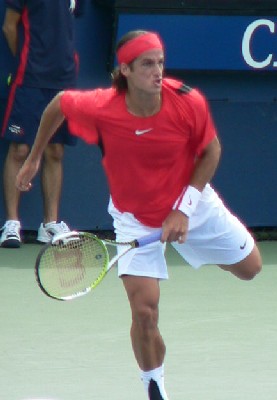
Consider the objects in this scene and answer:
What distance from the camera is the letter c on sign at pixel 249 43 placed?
8930 millimetres

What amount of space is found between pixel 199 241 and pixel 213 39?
11.6 ft

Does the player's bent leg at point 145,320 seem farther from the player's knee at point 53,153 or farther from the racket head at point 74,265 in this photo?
the player's knee at point 53,153

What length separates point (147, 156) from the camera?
5.30 metres

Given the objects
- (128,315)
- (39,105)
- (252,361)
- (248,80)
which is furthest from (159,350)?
(248,80)

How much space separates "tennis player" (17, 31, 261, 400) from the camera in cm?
523

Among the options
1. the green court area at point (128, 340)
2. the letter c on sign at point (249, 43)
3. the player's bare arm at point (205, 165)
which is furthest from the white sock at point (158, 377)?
the letter c on sign at point (249, 43)

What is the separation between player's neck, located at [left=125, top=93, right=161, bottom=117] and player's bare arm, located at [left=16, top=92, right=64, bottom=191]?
0.30 metres

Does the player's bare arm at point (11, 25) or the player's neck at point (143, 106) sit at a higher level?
the player's neck at point (143, 106)

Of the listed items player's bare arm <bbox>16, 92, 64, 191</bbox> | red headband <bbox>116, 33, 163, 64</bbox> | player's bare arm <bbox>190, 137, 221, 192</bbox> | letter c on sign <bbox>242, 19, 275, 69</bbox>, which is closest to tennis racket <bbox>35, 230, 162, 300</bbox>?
player's bare arm <bbox>190, 137, 221, 192</bbox>

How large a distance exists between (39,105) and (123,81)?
3.39 m

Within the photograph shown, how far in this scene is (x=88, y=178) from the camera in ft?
29.8

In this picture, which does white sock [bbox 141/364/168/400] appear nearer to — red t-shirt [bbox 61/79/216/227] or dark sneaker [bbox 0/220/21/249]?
red t-shirt [bbox 61/79/216/227]

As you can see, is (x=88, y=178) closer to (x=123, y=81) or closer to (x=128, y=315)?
(x=128, y=315)

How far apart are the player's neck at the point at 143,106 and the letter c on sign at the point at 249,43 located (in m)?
3.78
